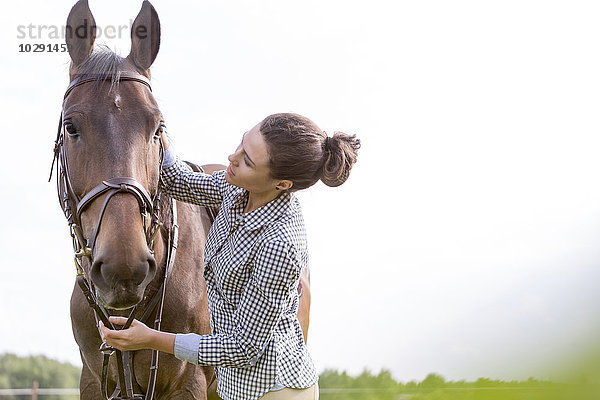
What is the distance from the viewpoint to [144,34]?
9.82 ft

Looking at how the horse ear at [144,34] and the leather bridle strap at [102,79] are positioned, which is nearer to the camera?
the leather bridle strap at [102,79]

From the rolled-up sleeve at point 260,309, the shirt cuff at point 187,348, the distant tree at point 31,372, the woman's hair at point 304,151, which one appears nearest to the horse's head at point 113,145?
the shirt cuff at point 187,348

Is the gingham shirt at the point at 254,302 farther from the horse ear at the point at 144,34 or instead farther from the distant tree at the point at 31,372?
the distant tree at the point at 31,372

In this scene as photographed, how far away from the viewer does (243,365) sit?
7.27 feet

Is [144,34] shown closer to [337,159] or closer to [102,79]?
[102,79]

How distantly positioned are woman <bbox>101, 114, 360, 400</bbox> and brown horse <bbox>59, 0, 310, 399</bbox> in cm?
25

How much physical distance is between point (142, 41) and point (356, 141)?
51.3 inches

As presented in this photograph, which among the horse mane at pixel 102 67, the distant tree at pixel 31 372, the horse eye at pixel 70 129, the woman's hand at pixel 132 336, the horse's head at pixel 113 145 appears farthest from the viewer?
the distant tree at pixel 31 372

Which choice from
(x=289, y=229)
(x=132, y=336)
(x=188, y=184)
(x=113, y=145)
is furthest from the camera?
(x=188, y=184)

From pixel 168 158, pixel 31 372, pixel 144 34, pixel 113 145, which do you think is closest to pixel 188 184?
pixel 168 158

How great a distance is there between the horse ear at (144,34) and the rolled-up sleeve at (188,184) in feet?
1.59

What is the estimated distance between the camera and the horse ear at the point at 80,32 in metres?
2.89

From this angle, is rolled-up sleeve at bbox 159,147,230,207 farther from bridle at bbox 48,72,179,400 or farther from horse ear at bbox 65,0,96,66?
horse ear at bbox 65,0,96,66

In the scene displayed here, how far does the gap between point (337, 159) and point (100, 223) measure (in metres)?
0.94
